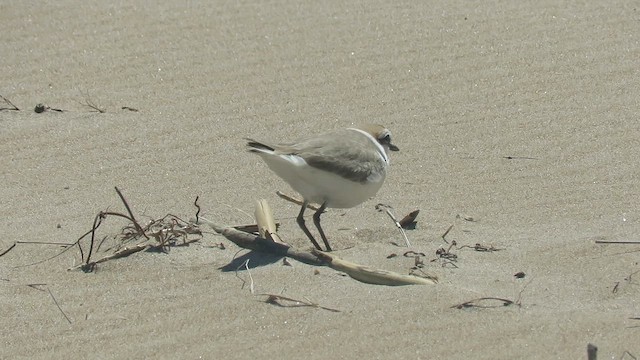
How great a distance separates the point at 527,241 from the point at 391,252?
825 mm

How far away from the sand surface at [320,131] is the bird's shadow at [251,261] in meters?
0.03

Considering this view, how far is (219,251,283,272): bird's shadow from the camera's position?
235 inches

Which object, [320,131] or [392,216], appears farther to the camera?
[320,131]

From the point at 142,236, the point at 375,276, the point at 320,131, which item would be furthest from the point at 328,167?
the point at 320,131

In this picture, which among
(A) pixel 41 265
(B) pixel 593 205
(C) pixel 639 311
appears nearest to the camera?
(C) pixel 639 311

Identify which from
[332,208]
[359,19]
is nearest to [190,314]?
[332,208]

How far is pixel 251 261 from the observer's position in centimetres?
606

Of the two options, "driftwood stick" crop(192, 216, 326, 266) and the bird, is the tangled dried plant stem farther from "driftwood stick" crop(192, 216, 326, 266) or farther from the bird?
the bird

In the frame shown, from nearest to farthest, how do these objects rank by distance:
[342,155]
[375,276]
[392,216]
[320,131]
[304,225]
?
[375,276]
[342,155]
[304,225]
[392,216]
[320,131]

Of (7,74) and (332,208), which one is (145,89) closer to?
(7,74)

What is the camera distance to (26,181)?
24.4ft

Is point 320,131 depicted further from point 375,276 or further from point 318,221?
point 375,276

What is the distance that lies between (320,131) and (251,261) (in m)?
2.25

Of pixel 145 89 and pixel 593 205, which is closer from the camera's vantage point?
pixel 593 205
